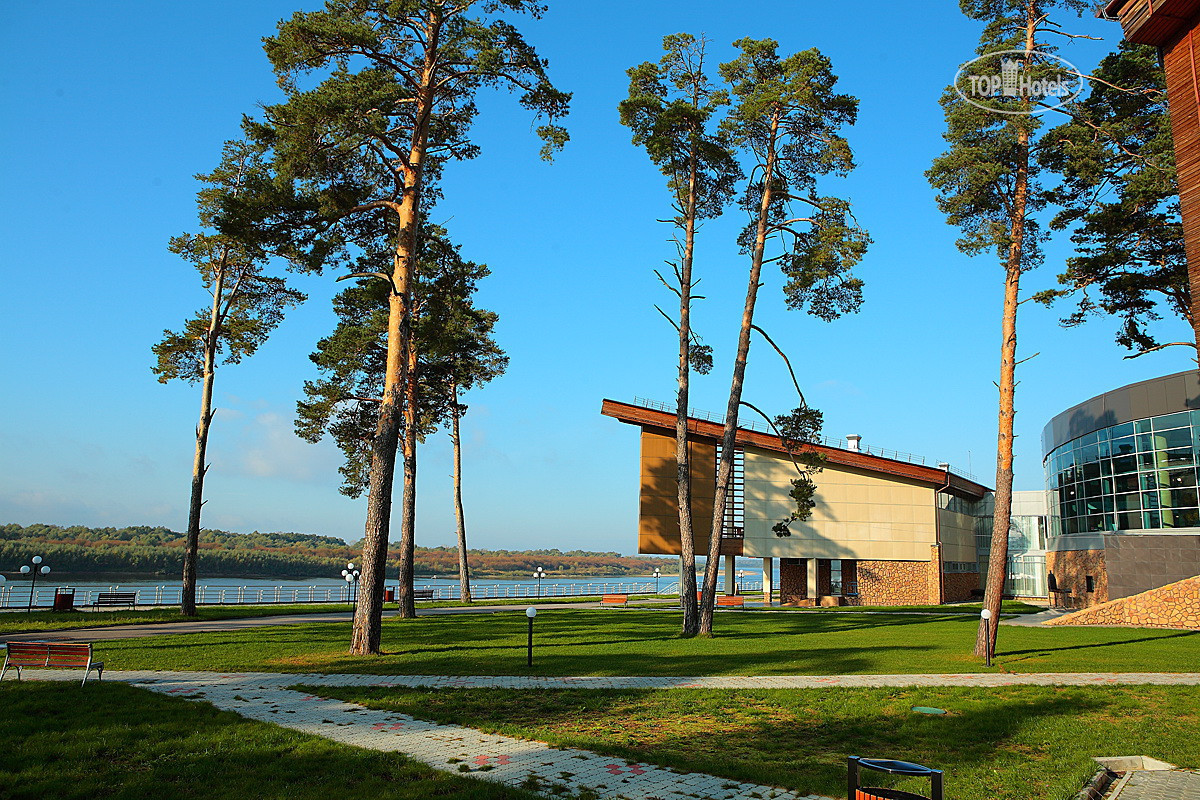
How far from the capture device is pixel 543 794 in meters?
5.47

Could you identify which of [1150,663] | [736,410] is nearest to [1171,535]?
[1150,663]

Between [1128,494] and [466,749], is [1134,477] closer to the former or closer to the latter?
[1128,494]

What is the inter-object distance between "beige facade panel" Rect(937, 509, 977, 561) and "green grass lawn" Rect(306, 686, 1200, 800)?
2830cm

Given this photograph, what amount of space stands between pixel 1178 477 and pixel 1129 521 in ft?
8.54

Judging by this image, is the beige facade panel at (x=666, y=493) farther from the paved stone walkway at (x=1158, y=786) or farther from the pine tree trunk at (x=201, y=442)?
the paved stone walkway at (x=1158, y=786)

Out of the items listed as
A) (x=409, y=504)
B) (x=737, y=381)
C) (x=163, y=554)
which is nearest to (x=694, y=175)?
(x=737, y=381)

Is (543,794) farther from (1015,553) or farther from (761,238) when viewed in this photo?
(1015,553)

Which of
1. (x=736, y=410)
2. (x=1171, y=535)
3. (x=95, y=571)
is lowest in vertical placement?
(x=95, y=571)

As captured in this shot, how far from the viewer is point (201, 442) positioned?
23.6 meters

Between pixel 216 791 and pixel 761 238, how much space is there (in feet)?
52.5

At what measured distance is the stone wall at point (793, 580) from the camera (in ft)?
123

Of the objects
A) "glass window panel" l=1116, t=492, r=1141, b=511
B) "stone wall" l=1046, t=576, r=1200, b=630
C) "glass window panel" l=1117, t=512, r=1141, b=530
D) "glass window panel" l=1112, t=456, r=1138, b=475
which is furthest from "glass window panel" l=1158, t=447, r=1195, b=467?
"stone wall" l=1046, t=576, r=1200, b=630

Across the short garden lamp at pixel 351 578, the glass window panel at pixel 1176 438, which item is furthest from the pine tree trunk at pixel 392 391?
the glass window panel at pixel 1176 438
